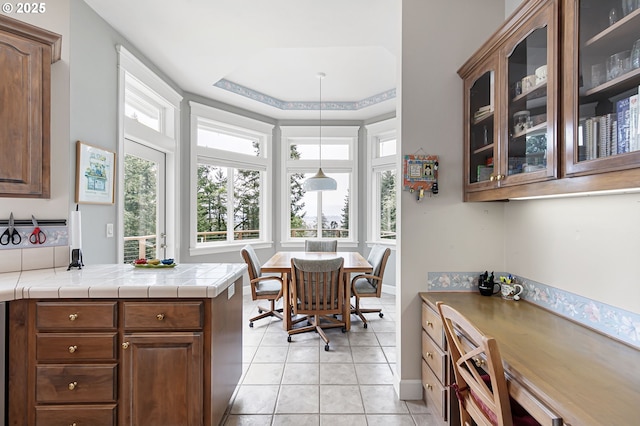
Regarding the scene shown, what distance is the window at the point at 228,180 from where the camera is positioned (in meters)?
4.11

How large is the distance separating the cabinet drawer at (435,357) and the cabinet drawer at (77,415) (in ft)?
5.80

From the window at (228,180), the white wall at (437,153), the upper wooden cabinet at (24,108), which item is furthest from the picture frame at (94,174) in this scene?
the white wall at (437,153)

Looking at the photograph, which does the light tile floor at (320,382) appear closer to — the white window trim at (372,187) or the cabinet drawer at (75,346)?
the cabinet drawer at (75,346)

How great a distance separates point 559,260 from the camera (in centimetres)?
154

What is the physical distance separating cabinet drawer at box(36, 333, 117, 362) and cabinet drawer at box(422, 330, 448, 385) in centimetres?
177

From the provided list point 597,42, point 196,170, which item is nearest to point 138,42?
point 196,170

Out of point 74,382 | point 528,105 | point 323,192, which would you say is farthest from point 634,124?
point 323,192

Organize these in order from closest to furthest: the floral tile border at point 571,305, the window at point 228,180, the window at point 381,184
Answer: the floral tile border at point 571,305 → the window at point 228,180 → the window at point 381,184

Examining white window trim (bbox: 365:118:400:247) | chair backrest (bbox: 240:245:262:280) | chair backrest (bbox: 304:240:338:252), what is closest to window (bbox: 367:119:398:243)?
white window trim (bbox: 365:118:400:247)

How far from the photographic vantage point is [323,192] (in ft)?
16.5

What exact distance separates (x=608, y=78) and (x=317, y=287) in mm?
2355

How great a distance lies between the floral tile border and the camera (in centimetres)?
119

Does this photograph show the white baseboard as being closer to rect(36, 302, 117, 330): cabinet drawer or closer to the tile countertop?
the tile countertop

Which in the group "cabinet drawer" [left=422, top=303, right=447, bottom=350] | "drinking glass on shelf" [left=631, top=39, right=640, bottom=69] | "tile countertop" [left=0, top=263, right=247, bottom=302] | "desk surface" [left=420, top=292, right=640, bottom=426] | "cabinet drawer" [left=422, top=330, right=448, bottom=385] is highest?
"drinking glass on shelf" [left=631, top=39, right=640, bottom=69]
